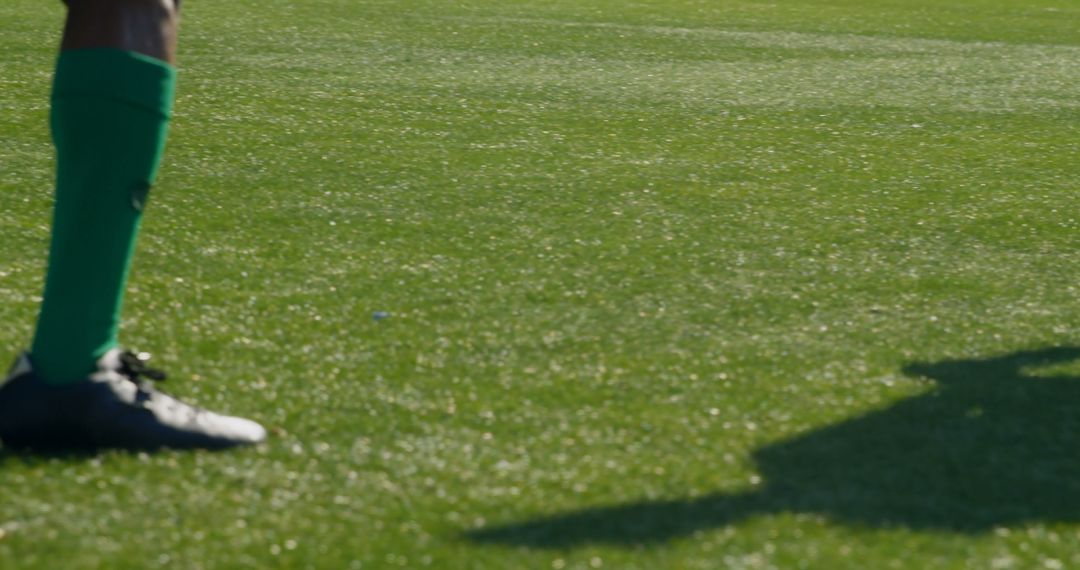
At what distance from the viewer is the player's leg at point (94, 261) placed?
212 centimetres

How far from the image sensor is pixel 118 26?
2.15 m

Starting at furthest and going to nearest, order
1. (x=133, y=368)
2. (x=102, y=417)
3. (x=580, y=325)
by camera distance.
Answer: (x=580, y=325) < (x=133, y=368) < (x=102, y=417)

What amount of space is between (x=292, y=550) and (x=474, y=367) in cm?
85

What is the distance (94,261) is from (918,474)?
1112 mm

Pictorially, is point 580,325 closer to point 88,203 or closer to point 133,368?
point 133,368

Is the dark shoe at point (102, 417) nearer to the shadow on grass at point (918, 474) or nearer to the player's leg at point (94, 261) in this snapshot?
the player's leg at point (94, 261)

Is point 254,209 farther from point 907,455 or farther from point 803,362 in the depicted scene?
point 907,455

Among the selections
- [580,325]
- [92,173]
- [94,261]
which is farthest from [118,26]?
[580,325]

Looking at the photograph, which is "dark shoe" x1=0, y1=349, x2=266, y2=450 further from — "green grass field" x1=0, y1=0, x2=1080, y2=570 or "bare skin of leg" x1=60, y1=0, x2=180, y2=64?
"bare skin of leg" x1=60, y1=0, x2=180, y2=64

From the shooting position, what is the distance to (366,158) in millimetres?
4605

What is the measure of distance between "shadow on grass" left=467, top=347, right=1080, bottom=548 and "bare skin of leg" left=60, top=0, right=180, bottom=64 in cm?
Answer: 79

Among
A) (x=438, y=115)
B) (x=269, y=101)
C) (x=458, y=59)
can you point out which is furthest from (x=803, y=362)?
(x=458, y=59)

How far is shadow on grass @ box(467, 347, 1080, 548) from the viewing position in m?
1.96

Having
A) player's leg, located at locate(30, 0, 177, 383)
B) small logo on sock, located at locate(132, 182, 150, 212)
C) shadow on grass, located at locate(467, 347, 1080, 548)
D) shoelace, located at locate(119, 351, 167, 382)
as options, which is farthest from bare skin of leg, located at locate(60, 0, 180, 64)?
shadow on grass, located at locate(467, 347, 1080, 548)
